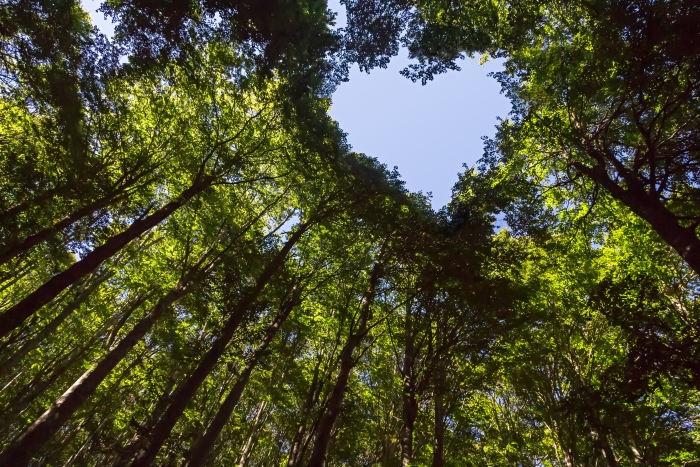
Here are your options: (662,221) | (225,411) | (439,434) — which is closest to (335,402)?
(225,411)

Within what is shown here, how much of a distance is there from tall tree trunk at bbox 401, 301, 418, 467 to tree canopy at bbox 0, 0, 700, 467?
58 mm

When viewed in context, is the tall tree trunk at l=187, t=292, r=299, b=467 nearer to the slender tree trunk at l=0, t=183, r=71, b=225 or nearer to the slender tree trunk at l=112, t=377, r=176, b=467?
the slender tree trunk at l=112, t=377, r=176, b=467

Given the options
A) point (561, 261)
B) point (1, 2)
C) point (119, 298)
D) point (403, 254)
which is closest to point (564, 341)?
point (561, 261)

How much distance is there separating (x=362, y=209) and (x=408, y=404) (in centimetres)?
616

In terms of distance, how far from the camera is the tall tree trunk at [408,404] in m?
10.1

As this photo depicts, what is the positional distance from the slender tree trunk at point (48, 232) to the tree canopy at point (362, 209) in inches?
3.8

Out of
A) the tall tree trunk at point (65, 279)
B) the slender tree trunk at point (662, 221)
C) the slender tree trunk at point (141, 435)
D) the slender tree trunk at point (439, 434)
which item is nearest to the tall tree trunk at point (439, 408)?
the slender tree trunk at point (439, 434)

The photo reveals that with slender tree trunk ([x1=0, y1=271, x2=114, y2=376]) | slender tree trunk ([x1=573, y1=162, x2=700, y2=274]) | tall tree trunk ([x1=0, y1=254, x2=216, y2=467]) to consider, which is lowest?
tall tree trunk ([x1=0, y1=254, x2=216, y2=467])

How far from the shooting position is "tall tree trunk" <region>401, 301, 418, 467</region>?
33.2 ft

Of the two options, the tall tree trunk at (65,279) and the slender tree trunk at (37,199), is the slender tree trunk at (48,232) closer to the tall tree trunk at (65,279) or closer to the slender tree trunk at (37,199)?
the slender tree trunk at (37,199)

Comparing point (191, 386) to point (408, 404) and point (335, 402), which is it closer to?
point (335, 402)

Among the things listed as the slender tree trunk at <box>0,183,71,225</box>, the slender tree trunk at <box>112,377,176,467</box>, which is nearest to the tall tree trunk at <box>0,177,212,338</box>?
the slender tree trunk at <box>0,183,71,225</box>

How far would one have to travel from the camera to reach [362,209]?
1238 cm

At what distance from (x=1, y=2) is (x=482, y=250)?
13077 mm
